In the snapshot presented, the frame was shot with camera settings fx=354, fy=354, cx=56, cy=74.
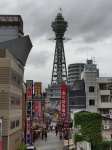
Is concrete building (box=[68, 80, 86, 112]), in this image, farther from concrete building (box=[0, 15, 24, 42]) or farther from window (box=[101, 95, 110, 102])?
concrete building (box=[0, 15, 24, 42])

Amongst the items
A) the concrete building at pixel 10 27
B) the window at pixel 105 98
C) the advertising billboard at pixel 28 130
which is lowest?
the advertising billboard at pixel 28 130

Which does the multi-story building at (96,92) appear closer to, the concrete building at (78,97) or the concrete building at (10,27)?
the concrete building at (78,97)

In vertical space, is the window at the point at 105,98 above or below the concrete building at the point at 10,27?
below

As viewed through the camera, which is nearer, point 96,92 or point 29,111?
point 29,111

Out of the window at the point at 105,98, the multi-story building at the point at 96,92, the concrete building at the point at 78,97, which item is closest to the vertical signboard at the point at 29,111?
the multi-story building at the point at 96,92

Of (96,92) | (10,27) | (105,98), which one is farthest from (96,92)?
(10,27)

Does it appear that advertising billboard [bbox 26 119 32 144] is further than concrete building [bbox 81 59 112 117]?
No

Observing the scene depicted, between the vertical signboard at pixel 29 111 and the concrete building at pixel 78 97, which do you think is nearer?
the vertical signboard at pixel 29 111

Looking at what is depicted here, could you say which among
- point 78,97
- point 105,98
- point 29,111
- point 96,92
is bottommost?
point 29,111

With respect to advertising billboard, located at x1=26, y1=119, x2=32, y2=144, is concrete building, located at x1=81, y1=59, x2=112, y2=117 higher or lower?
higher

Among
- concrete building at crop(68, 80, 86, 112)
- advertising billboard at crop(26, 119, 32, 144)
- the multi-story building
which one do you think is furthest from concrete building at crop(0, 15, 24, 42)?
advertising billboard at crop(26, 119, 32, 144)

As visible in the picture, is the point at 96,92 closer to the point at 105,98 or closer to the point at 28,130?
the point at 105,98

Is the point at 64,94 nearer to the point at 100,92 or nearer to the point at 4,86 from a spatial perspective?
the point at 100,92

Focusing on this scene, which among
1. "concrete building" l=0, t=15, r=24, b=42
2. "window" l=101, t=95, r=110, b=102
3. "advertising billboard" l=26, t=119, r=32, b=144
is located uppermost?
"concrete building" l=0, t=15, r=24, b=42
